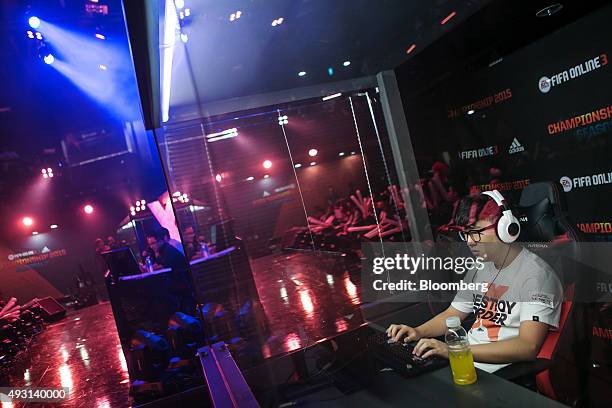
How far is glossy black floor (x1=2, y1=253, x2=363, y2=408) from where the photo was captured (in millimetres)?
4008

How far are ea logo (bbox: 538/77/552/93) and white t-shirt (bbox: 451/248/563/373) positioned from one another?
2.50m

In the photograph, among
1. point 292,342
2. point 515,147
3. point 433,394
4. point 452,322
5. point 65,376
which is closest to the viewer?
point 433,394

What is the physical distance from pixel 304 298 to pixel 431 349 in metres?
4.02

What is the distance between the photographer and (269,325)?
454 centimetres

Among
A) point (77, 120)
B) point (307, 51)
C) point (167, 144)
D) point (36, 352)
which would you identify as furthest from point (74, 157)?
point (307, 51)

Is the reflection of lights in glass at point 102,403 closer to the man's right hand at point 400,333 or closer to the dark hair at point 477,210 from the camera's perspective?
the man's right hand at point 400,333

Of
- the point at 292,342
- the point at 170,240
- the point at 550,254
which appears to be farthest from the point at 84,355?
the point at 550,254

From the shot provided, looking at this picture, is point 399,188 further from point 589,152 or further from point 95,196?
point 95,196

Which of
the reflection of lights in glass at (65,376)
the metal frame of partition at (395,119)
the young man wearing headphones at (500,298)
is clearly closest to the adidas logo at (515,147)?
the metal frame of partition at (395,119)

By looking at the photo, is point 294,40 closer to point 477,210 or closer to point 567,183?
point 567,183

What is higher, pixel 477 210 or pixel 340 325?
pixel 477 210

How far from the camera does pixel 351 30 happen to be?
14.8 ft

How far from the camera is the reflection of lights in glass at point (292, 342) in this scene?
154 inches

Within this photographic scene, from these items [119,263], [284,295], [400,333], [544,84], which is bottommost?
[284,295]
